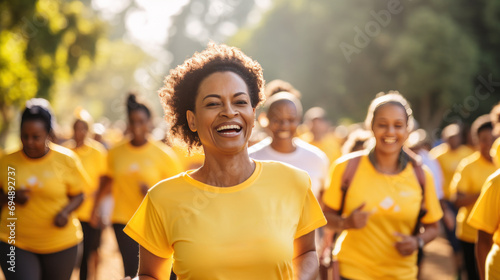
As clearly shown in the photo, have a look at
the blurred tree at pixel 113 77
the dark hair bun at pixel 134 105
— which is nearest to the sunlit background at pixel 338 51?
the dark hair bun at pixel 134 105

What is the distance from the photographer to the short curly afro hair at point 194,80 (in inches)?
112

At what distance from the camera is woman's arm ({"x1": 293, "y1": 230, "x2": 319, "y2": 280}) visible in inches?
109

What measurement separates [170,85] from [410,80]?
867 inches

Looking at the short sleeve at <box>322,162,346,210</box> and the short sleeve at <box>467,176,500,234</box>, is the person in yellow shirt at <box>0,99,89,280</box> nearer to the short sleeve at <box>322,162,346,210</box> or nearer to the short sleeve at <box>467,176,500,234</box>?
the short sleeve at <box>322,162,346,210</box>

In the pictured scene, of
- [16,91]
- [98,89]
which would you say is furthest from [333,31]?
[98,89]

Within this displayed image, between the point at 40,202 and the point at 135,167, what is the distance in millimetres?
1449

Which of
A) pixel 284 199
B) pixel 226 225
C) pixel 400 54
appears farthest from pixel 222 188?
pixel 400 54

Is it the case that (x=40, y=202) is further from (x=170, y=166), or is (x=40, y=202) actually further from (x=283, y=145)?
(x=283, y=145)

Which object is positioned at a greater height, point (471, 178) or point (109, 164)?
point (109, 164)

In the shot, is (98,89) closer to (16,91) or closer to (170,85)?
(16,91)

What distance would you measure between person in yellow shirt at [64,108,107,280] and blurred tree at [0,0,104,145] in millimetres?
5992

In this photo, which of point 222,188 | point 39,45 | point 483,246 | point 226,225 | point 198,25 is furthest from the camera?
point 198,25

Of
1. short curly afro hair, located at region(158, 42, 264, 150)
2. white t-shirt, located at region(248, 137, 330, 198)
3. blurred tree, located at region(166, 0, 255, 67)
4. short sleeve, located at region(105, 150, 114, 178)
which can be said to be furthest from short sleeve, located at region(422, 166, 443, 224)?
blurred tree, located at region(166, 0, 255, 67)

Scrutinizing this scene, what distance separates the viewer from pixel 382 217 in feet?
13.8
